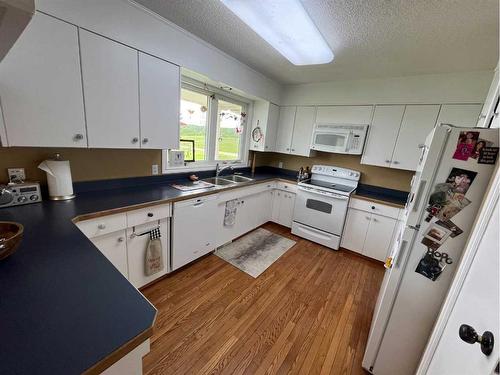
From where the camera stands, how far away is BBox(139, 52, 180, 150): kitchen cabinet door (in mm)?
1750

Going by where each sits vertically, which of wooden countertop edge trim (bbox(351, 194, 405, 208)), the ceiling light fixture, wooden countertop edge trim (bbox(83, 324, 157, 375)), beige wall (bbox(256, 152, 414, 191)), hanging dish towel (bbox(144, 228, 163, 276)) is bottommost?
hanging dish towel (bbox(144, 228, 163, 276))

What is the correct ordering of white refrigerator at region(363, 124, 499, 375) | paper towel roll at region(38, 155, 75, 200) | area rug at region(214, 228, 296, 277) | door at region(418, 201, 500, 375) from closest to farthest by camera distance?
1. door at region(418, 201, 500, 375)
2. white refrigerator at region(363, 124, 499, 375)
3. paper towel roll at region(38, 155, 75, 200)
4. area rug at region(214, 228, 296, 277)

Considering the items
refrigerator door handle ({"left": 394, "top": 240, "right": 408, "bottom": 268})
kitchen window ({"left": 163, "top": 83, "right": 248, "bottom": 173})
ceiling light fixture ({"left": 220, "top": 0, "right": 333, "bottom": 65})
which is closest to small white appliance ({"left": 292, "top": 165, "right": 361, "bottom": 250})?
kitchen window ({"left": 163, "top": 83, "right": 248, "bottom": 173})

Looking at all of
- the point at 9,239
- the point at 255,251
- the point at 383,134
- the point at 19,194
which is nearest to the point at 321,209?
the point at 255,251

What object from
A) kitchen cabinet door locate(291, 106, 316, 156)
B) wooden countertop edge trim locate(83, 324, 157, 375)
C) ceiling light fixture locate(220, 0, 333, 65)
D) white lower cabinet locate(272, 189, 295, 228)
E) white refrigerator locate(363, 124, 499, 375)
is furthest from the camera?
white lower cabinet locate(272, 189, 295, 228)

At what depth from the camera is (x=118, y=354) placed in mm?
572

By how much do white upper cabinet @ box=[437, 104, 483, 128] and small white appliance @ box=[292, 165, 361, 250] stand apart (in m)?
1.17

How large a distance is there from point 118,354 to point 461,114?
11.4 ft

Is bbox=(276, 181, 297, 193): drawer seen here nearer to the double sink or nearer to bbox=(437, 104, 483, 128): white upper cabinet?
the double sink

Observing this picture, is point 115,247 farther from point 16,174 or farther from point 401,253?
point 401,253

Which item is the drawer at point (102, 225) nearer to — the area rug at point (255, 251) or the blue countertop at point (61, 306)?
the blue countertop at point (61, 306)

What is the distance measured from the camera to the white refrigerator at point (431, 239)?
103 cm

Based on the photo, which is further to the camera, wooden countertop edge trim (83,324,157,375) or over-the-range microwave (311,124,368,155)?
over-the-range microwave (311,124,368,155)

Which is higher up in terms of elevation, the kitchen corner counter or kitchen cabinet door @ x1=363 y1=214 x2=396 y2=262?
the kitchen corner counter
